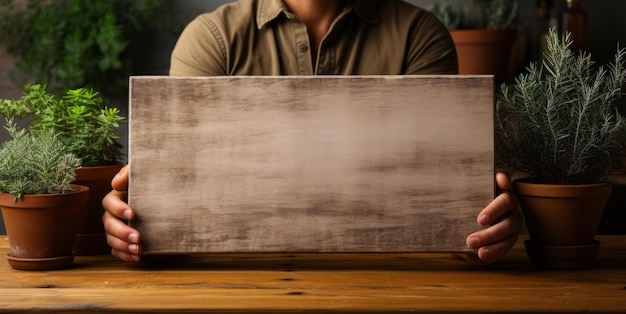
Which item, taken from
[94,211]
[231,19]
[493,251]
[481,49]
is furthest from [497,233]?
[481,49]

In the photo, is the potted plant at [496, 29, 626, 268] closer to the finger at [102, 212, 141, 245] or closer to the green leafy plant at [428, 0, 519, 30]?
the finger at [102, 212, 141, 245]

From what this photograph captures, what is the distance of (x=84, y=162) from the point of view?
134cm

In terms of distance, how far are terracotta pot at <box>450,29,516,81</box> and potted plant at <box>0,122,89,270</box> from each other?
74.5 inches

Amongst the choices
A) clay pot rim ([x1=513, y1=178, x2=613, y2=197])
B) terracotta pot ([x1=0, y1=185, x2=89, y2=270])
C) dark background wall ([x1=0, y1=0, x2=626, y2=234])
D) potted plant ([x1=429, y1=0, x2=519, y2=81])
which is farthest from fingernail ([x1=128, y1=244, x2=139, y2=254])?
dark background wall ([x1=0, y1=0, x2=626, y2=234])

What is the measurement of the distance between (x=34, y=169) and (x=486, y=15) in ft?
7.14

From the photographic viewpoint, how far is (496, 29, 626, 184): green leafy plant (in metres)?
1.23

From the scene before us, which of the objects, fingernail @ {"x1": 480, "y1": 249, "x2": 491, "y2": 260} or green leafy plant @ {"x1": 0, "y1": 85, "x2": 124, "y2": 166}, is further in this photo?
green leafy plant @ {"x1": 0, "y1": 85, "x2": 124, "y2": 166}

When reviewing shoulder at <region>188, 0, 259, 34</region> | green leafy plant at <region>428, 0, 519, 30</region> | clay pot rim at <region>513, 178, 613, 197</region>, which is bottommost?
clay pot rim at <region>513, 178, 613, 197</region>

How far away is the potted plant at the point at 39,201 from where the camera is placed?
121cm

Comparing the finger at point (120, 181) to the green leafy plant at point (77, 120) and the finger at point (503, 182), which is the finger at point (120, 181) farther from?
the finger at point (503, 182)

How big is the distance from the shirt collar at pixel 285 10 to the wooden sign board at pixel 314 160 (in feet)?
2.09

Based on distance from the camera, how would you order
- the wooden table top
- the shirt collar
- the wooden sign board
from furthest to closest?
the shirt collar, the wooden sign board, the wooden table top

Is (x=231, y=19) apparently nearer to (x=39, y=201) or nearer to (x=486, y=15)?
(x=39, y=201)

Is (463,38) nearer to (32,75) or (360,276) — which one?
(32,75)
